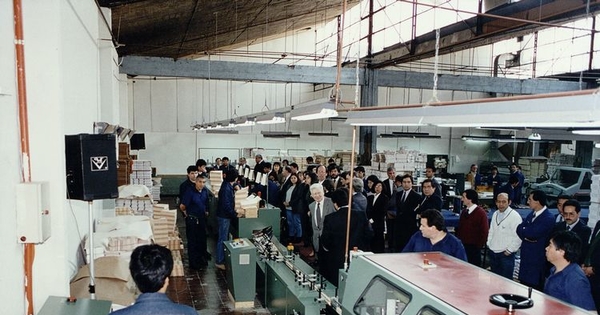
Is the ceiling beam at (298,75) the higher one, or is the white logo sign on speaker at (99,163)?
the ceiling beam at (298,75)

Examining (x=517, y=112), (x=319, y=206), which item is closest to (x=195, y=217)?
(x=319, y=206)

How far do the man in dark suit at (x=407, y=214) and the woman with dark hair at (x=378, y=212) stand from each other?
281 mm

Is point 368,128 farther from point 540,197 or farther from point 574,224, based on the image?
point 574,224

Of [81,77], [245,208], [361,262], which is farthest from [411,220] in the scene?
[81,77]

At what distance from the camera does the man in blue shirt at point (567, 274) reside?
3.03m

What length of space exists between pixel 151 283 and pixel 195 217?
5.26 metres

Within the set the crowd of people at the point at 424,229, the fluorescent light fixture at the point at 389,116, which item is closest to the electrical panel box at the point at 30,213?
the fluorescent light fixture at the point at 389,116

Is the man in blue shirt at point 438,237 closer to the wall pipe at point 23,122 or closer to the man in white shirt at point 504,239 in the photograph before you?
the man in white shirt at point 504,239

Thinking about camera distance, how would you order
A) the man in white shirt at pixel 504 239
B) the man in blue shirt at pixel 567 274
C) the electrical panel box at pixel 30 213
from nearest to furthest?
the electrical panel box at pixel 30 213, the man in blue shirt at pixel 567 274, the man in white shirt at pixel 504 239

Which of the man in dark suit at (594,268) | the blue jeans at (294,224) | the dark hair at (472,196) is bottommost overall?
the blue jeans at (294,224)

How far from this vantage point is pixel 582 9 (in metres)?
6.56

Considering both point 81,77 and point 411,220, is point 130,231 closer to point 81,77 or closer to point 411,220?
point 81,77

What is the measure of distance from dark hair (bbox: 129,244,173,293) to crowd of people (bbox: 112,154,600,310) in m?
1.87

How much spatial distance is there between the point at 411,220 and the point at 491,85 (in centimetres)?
691
